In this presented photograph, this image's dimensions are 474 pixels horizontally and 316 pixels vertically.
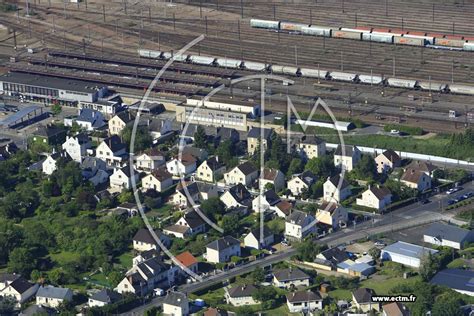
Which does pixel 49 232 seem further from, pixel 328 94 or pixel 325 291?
pixel 328 94

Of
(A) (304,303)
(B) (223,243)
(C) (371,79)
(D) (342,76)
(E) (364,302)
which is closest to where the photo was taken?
(E) (364,302)

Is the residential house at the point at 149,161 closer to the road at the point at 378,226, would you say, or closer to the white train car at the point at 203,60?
the road at the point at 378,226

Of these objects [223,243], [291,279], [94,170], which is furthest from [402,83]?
[291,279]

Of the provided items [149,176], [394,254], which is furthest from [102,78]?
[394,254]

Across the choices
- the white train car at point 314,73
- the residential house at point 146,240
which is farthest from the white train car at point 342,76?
the residential house at point 146,240

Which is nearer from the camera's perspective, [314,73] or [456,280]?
[456,280]

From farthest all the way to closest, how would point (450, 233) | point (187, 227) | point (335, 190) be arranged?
A: point (335, 190) → point (187, 227) → point (450, 233)

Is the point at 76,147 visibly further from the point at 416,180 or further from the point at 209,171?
the point at 416,180

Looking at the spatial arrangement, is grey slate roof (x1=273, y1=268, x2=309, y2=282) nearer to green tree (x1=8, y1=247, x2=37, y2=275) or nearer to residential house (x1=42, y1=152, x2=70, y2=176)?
green tree (x1=8, y1=247, x2=37, y2=275)

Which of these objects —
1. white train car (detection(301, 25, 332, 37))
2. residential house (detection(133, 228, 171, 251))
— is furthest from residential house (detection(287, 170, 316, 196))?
white train car (detection(301, 25, 332, 37))
